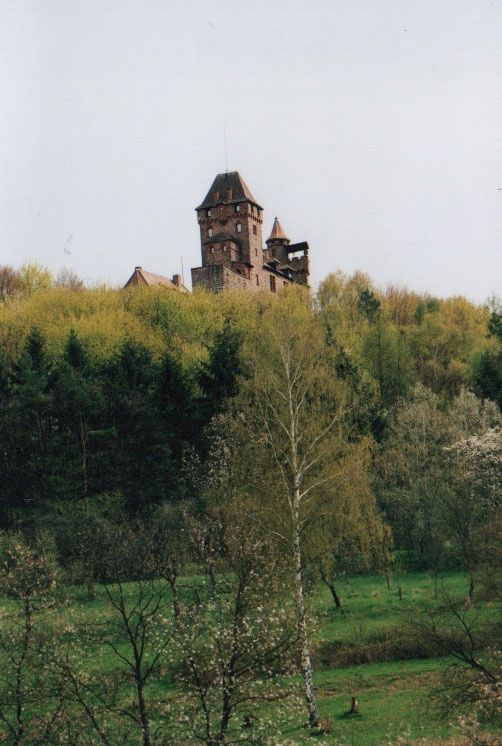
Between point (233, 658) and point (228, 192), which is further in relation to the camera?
point (228, 192)

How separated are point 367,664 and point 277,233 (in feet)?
270

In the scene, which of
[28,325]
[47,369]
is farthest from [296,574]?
[28,325]

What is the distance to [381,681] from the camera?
2639cm

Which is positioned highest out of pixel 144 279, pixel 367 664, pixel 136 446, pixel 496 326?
pixel 144 279

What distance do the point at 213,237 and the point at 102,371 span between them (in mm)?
39643

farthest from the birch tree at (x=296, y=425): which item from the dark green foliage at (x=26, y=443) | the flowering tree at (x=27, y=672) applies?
the dark green foliage at (x=26, y=443)

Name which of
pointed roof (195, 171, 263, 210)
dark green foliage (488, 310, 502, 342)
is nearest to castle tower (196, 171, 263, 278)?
pointed roof (195, 171, 263, 210)

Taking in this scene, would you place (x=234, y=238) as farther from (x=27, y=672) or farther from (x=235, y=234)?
(x=27, y=672)

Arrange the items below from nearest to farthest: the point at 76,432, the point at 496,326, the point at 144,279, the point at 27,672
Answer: the point at 27,672 < the point at 76,432 < the point at 496,326 < the point at 144,279

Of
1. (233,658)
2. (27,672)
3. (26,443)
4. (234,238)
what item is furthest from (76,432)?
(234,238)

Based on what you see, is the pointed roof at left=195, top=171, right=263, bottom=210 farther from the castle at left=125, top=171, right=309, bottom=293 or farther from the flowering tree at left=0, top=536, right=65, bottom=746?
the flowering tree at left=0, top=536, right=65, bottom=746

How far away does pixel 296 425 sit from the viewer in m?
→ 28.0

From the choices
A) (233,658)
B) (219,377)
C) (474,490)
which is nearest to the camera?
(233,658)

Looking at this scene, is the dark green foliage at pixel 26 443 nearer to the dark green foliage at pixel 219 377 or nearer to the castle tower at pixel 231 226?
the dark green foliage at pixel 219 377
